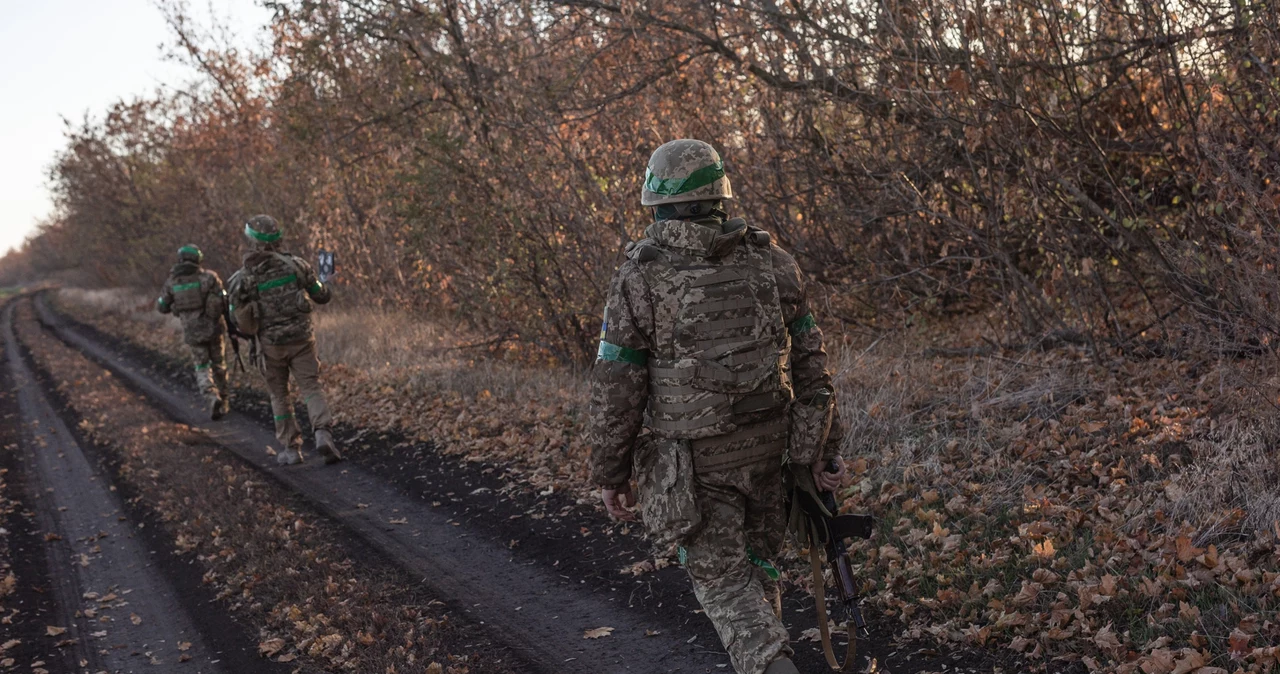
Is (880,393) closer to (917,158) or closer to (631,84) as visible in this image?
(917,158)

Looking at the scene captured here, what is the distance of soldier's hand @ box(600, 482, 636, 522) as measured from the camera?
3.76 m

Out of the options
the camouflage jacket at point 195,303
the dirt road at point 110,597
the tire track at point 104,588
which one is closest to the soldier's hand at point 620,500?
the dirt road at point 110,597

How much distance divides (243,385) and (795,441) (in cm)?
1335

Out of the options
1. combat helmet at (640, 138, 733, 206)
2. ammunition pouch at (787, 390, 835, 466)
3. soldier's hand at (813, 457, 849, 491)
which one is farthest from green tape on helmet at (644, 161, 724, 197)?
soldier's hand at (813, 457, 849, 491)

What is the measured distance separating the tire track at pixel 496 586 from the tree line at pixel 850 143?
11.4 feet

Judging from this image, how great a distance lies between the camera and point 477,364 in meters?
12.8

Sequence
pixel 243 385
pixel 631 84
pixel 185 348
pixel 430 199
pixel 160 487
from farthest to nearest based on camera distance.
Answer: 1. pixel 185 348
2. pixel 243 385
3. pixel 430 199
4. pixel 631 84
5. pixel 160 487

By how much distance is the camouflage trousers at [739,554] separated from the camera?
3.47m

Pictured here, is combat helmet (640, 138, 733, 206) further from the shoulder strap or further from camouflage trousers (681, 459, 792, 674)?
camouflage trousers (681, 459, 792, 674)

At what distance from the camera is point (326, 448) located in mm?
9852

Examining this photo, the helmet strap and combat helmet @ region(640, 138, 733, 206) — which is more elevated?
combat helmet @ region(640, 138, 733, 206)

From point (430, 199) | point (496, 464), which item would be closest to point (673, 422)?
point (496, 464)

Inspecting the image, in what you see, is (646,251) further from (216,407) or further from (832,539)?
(216,407)

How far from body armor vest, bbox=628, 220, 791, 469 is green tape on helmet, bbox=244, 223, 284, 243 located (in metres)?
6.49
